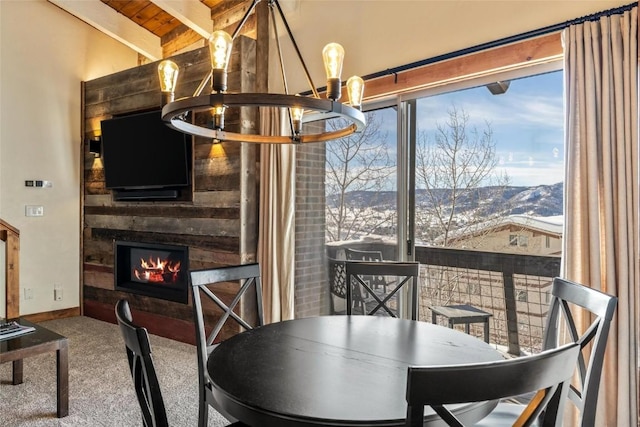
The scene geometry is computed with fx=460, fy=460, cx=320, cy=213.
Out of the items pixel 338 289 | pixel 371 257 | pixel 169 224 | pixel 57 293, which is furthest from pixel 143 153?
pixel 371 257

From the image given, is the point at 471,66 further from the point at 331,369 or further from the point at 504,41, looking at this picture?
the point at 331,369

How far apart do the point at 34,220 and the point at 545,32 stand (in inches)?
201

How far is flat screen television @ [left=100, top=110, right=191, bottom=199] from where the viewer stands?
432 cm

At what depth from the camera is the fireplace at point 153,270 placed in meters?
4.41

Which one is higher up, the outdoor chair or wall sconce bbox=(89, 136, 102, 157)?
wall sconce bbox=(89, 136, 102, 157)

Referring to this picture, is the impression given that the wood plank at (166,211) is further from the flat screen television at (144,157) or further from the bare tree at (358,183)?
the bare tree at (358,183)

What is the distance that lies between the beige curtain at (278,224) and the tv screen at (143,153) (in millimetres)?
908

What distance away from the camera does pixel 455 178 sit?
3.21 meters

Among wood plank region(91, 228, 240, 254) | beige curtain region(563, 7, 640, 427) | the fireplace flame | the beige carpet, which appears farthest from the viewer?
the fireplace flame

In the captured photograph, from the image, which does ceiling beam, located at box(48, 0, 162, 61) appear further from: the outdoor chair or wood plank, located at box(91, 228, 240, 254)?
the outdoor chair

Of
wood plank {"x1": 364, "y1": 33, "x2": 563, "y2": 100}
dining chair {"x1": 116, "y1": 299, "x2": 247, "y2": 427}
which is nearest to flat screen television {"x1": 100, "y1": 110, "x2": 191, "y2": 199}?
wood plank {"x1": 364, "y1": 33, "x2": 563, "y2": 100}

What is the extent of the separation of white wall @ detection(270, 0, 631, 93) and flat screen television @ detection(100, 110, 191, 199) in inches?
44.8

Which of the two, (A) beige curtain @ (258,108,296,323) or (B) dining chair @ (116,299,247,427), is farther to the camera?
(A) beige curtain @ (258,108,296,323)

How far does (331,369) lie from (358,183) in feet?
7.69
